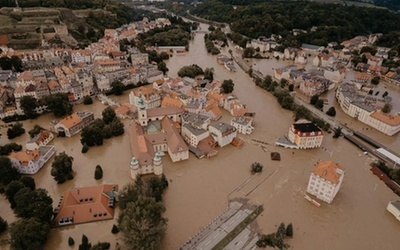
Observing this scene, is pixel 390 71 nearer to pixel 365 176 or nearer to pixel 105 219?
pixel 365 176

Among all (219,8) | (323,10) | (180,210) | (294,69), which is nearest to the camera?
(180,210)

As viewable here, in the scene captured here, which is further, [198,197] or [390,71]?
[390,71]

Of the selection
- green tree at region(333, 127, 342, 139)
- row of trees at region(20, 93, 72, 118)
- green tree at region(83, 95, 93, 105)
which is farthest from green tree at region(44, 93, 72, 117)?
green tree at region(333, 127, 342, 139)

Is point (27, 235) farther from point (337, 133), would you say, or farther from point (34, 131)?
point (337, 133)

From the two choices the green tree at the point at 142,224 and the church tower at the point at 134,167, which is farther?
the church tower at the point at 134,167

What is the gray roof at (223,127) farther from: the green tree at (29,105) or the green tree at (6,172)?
the green tree at (29,105)

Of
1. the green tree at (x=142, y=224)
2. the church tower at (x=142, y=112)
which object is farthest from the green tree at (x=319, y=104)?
the green tree at (x=142, y=224)

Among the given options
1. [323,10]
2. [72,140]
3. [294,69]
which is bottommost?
[72,140]

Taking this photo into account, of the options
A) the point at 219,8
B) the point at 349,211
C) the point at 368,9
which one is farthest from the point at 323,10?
the point at 349,211

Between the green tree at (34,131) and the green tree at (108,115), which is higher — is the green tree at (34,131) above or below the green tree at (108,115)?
below
